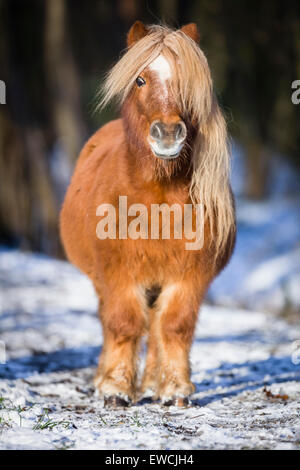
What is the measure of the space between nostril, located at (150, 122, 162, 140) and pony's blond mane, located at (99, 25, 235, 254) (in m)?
0.27

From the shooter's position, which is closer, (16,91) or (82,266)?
(82,266)

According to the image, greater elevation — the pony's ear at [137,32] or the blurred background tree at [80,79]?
the blurred background tree at [80,79]

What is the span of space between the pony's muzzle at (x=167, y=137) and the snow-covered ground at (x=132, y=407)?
1.69m

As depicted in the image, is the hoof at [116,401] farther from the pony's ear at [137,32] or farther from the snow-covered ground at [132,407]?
the pony's ear at [137,32]

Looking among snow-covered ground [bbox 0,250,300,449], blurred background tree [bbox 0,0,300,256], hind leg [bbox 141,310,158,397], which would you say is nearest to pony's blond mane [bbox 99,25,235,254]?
hind leg [bbox 141,310,158,397]

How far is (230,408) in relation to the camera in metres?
4.80

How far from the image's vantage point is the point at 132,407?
4910 mm

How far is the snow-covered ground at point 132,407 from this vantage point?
3.73 metres

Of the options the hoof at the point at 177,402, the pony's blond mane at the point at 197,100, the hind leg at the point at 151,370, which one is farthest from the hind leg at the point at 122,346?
the pony's blond mane at the point at 197,100

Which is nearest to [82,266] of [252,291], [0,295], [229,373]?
[229,373]

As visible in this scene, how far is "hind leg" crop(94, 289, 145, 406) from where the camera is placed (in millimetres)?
4910

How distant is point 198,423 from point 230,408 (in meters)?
0.66
